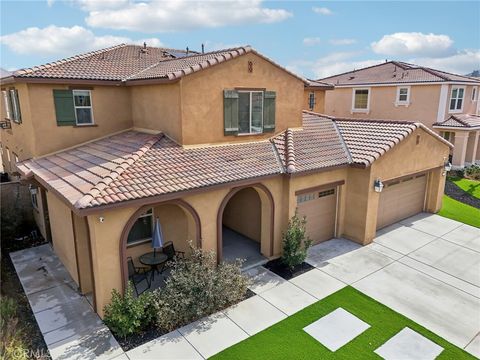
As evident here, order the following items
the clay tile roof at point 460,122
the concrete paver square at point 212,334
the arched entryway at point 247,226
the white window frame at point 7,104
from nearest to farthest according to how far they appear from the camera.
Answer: the concrete paver square at point 212,334 → the arched entryway at point 247,226 → the white window frame at point 7,104 → the clay tile roof at point 460,122

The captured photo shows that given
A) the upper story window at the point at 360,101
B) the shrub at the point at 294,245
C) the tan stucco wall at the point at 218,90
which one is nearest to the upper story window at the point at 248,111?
the tan stucco wall at the point at 218,90

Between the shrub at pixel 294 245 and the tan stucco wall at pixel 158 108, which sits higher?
the tan stucco wall at pixel 158 108

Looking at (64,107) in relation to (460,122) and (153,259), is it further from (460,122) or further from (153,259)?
(460,122)

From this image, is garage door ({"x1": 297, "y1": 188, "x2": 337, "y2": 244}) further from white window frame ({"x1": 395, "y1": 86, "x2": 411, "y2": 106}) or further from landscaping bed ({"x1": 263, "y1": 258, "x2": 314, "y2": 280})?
white window frame ({"x1": 395, "y1": 86, "x2": 411, "y2": 106})

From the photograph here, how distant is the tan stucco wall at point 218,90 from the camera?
1277 cm

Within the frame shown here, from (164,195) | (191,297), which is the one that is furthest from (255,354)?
(164,195)

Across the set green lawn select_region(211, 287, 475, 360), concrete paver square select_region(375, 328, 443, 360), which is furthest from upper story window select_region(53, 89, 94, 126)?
concrete paver square select_region(375, 328, 443, 360)

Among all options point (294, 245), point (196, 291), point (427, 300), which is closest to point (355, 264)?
point (294, 245)

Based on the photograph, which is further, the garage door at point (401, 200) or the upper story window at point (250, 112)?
the garage door at point (401, 200)

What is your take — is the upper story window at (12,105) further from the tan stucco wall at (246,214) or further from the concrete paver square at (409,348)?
the concrete paver square at (409,348)

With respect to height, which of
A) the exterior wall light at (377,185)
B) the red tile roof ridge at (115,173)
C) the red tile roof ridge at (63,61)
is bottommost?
the exterior wall light at (377,185)

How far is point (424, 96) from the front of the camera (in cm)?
2969

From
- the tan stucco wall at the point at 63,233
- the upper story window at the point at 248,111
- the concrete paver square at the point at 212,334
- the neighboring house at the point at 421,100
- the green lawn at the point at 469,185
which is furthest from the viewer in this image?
the neighboring house at the point at 421,100

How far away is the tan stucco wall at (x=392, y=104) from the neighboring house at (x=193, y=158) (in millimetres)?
14005
